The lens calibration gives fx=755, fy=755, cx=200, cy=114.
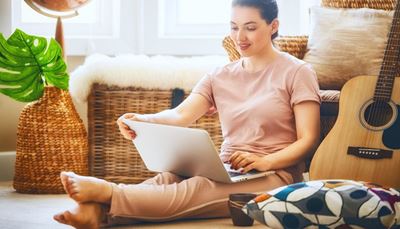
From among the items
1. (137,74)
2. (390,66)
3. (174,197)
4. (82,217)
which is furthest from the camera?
(137,74)

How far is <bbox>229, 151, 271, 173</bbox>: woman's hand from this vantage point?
1.97 meters

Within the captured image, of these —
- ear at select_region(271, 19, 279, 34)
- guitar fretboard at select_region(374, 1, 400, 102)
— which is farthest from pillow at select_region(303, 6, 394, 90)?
ear at select_region(271, 19, 279, 34)

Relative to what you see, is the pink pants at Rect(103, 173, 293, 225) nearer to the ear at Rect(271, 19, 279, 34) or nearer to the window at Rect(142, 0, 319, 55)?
the ear at Rect(271, 19, 279, 34)

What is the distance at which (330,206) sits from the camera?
1618 millimetres

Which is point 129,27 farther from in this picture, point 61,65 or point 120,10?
point 61,65

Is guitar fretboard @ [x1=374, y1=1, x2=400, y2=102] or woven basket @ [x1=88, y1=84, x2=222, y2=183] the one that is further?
woven basket @ [x1=88, y1=84, x2=222, y2=183]

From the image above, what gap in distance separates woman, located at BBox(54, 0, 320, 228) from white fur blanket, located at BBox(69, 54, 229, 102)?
1.91 feet

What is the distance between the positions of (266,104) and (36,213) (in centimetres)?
76

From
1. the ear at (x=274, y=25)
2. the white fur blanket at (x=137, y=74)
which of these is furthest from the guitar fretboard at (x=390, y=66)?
the white fur blanket at (x=137, y=74)

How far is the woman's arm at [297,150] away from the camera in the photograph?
1979mm

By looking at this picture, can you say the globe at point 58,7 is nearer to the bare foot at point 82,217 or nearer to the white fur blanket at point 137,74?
the white fur blanket at point 137,74

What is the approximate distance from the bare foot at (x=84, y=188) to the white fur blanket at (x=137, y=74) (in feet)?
3.36

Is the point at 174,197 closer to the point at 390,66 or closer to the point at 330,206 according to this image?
the point at 330,206

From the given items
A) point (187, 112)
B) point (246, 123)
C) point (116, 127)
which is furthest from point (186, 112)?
point (116, 127)
